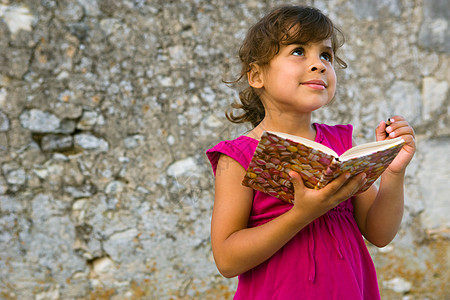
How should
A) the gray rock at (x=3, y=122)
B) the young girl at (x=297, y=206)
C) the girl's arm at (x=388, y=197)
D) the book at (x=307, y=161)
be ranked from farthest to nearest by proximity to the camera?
the gray rock at (x=3, y=122)
the girl's arm at (x=388, y=197)
the young girl at (x=297, y=206)
the book at (x=307, y=161)

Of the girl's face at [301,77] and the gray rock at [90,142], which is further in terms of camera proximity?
the gray rock at [90,142]

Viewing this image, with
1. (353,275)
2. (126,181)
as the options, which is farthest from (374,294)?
(126,181)

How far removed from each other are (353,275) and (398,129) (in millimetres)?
358

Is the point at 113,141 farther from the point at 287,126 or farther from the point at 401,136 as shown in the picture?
the point at 401,136

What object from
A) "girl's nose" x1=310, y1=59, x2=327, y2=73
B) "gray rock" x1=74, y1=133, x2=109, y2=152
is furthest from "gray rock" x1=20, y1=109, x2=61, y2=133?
"girl's nose" x1=310, y1=59, x2=327, y2=73

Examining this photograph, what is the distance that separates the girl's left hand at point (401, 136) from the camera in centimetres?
119

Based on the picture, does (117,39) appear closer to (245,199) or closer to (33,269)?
(33,269)

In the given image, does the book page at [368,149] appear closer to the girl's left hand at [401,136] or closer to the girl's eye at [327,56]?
the girl's left hand at [401,136]

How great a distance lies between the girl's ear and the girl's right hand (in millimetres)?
351

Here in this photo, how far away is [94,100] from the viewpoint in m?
A: 2.22

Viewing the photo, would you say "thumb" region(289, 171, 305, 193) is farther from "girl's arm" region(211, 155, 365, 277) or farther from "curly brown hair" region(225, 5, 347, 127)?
"curly brown hair" region(225, 5, 347, 127)

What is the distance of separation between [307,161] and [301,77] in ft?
0.88

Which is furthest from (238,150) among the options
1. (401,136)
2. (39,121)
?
(39,121)

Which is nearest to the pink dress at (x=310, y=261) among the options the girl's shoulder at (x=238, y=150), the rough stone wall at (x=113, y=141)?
the girl's shoulder at (x=238, y=150)
